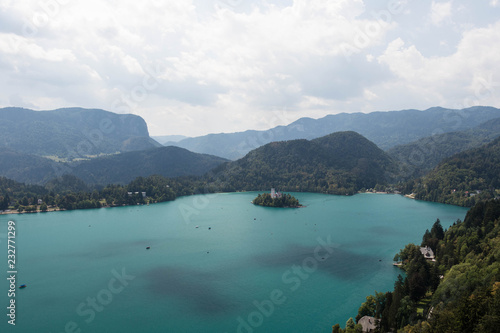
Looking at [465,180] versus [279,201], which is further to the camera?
[465,180]

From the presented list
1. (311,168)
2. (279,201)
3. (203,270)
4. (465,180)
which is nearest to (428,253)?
(203,270)

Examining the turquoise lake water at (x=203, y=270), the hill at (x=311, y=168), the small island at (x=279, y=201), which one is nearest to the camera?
the turquoise lake water at (x=203, y=270)

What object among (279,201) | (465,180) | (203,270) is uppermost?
(465,180)

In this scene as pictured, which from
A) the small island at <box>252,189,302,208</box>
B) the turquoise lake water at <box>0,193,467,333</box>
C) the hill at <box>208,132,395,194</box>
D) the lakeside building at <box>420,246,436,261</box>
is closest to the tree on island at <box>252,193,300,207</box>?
the small island at <box>252,189,302,208</box>

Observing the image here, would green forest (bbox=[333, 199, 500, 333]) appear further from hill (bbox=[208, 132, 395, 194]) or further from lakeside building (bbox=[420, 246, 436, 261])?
hill (bbox=[208, 132, 395, 194])

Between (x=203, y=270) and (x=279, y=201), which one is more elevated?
(x=279, y=201)

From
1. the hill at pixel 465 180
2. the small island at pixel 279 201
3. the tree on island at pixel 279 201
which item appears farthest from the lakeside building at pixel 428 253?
the hill at pixel 465 180

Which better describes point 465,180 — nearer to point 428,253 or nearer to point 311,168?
point 311,168

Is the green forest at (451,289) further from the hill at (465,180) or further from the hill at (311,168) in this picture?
the hill at (311,168)
